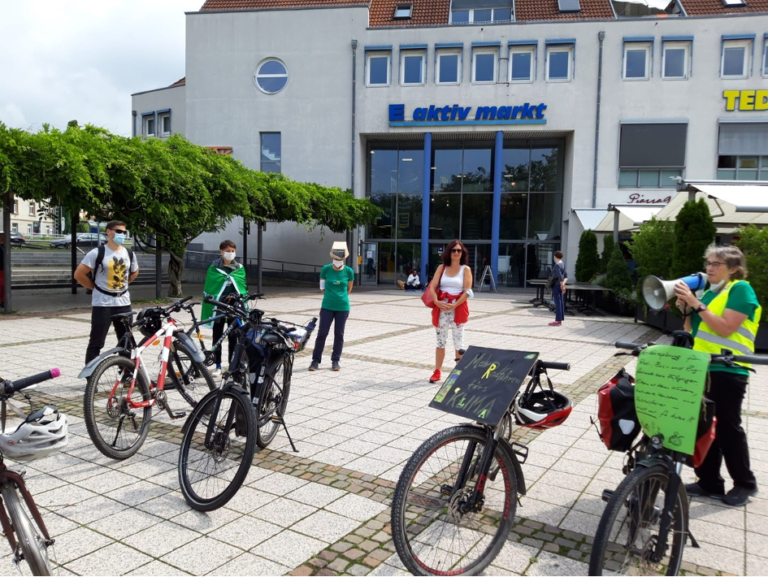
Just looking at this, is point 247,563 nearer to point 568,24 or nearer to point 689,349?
point 689,349

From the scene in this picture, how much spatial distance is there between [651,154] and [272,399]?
25903 mm

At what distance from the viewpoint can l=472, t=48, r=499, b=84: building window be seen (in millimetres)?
26781

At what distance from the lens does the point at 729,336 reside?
3.45 meters

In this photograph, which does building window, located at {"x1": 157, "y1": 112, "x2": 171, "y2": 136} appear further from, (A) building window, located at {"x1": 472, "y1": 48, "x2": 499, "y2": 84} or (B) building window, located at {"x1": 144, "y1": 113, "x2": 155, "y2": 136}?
(A) building window, located at {"x1": 472, "y1": 48, "x2": 499, "y2": 84}

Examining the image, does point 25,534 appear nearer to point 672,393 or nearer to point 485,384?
point 485,384

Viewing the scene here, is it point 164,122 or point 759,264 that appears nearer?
point 759,264

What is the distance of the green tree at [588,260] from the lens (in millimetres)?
20672

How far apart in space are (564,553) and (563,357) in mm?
6255

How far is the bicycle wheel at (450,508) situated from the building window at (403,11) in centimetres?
3002

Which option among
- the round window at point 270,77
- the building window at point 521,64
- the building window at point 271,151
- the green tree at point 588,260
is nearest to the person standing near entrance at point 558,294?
the green tree at point 588,260

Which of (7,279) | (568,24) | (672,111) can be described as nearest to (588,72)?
(568,24)

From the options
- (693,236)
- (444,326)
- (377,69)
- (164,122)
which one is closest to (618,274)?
(693,236)

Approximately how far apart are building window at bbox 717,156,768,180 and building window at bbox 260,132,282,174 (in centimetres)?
2036

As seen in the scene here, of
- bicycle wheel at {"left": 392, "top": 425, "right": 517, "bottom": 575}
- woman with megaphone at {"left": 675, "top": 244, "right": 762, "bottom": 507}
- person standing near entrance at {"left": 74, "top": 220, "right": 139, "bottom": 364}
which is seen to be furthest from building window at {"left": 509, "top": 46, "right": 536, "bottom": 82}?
bicycle wheel at {"left": 392, "top": 425, "right": 517, "bottom": 575}
